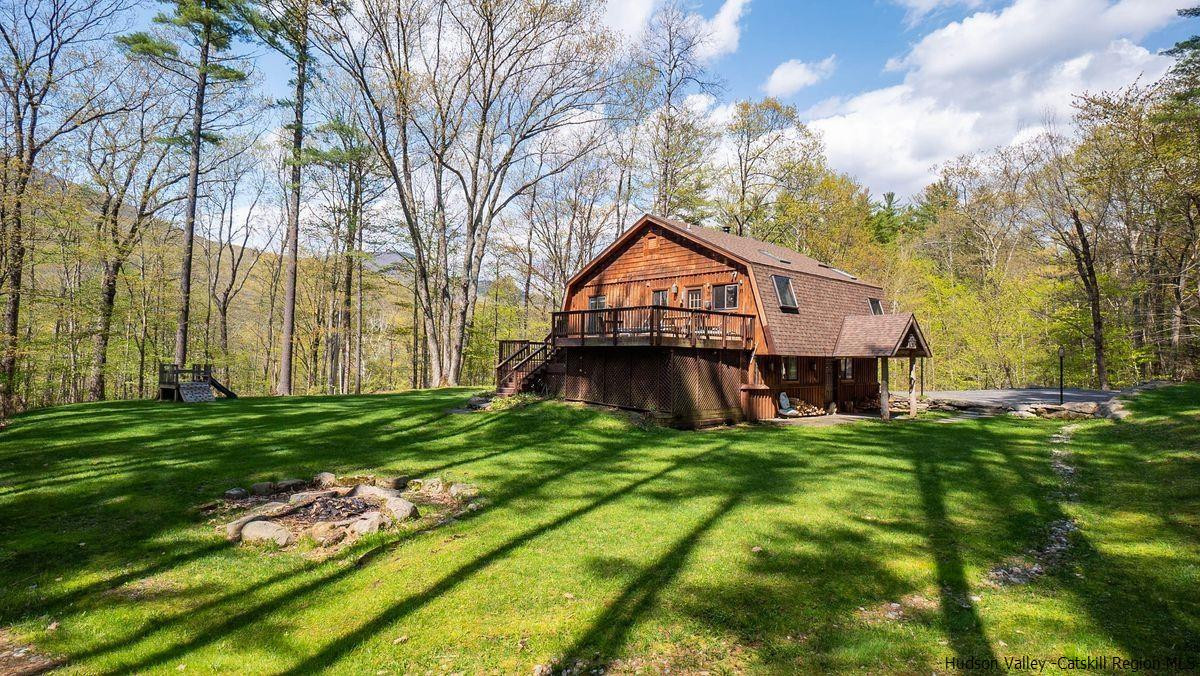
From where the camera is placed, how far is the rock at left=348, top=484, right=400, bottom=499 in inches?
299

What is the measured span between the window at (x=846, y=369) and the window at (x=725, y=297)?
623cm

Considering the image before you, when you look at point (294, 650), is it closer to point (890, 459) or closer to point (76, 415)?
point (890, 459)

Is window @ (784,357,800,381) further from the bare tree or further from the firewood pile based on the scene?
the bare tree

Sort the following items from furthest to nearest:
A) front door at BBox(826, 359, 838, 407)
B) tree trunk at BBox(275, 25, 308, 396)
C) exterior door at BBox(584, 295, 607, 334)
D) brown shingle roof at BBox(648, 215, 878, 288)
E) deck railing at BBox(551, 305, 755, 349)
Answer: tree trunk at BBox(275, 25, 308, 396) < exterior door at BBox(584, 295, 607, 334) < front door at BBox(826, 359, 838, 407) < brown shingle roof at BBox(648, 215, 878, 288) < deck railing at BBox(551, 305, 755, 349)

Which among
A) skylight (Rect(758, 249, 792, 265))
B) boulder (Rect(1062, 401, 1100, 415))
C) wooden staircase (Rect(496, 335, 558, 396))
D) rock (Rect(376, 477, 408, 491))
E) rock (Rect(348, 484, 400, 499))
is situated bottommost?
rock (Rect(376, 477, 408, 491))

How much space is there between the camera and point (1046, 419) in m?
17.1

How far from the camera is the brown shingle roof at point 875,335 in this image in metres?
17.2

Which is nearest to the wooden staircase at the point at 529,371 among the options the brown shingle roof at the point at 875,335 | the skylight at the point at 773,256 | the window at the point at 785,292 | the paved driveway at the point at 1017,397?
the window at the point at 785,292

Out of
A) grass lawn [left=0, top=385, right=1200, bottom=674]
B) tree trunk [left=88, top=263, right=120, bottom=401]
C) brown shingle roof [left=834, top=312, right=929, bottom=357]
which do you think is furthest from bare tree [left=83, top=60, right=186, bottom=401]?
brown shingle roof [left=834, top=312, right=929, bottom=357]

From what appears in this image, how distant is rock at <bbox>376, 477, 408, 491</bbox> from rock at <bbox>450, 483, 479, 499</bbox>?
826mm

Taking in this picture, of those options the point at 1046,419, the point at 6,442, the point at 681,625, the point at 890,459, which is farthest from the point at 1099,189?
the point at 6,442

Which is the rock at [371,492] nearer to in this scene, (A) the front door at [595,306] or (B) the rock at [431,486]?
(B) the rock at [431,486]

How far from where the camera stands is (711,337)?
53.3 ft

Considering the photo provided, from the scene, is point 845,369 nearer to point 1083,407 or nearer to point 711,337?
point 1083,407
